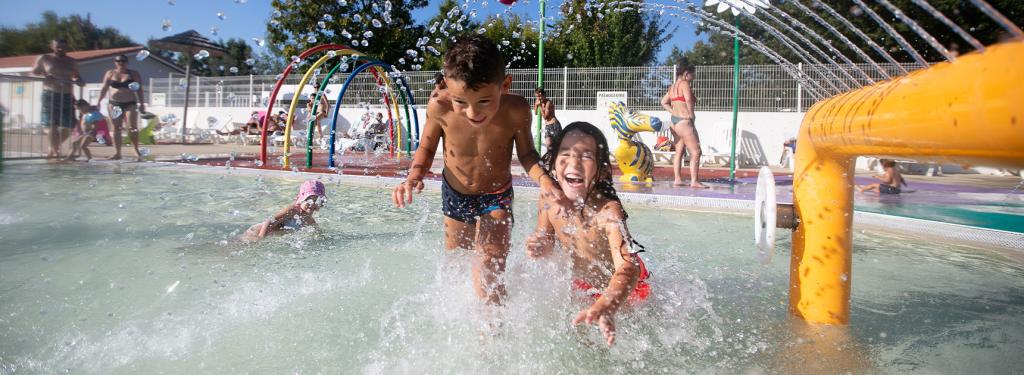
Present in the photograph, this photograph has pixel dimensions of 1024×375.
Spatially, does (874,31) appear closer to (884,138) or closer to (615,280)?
(615,280)

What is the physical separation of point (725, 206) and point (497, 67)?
3.92 metres

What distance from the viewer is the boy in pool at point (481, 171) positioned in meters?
2.71

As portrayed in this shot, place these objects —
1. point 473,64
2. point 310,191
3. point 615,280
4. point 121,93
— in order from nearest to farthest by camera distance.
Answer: point 615,280 < point 473,64 < point 310,191 < point 121,93

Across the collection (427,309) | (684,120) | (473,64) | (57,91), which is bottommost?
(427,309)

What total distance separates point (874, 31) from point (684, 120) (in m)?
18.0

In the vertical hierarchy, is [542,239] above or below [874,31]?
below

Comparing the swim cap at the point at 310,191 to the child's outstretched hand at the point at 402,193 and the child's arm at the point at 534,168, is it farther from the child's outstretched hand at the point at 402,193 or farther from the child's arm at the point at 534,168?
the child's arm at the point at 534,168

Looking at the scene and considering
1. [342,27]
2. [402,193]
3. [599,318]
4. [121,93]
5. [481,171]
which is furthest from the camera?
[342,27]

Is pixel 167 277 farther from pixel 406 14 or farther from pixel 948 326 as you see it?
pixel 406 14

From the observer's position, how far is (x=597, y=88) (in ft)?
46.3

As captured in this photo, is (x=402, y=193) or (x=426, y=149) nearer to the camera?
(x=402, y=193)

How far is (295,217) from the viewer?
14.7ft

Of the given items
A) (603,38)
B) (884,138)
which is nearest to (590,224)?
(884,138)

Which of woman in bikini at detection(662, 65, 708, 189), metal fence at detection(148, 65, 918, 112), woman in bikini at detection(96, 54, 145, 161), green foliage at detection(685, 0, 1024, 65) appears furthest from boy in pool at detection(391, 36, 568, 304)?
metal fence at detection(148, 65, 918, 112)
